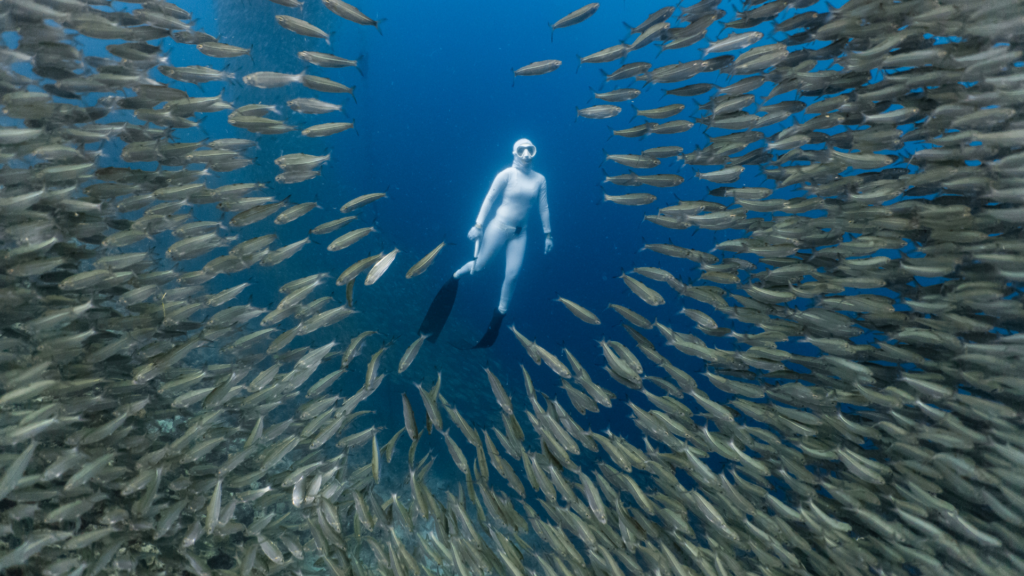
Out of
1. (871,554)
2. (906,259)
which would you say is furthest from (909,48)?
(871,554)

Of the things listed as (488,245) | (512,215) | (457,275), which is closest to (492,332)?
(457,275)

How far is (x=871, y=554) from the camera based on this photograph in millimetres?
3389

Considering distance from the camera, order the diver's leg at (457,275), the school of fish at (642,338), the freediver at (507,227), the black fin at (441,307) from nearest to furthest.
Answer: the school of fish at (642,338) < the freediver at (507,227) < the diver's leg at (457,275) < the black fin at (441,307)

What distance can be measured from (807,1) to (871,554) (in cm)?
447

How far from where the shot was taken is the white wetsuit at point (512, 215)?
6.72m

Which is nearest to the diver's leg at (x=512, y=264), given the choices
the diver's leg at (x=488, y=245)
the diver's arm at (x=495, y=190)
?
the diver's leg at (x=488, y=245)

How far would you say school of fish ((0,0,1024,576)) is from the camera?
316 centimetres

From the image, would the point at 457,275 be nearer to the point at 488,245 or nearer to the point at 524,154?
the point at 488,245

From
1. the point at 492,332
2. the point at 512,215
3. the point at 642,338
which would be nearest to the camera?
the point at 642,338

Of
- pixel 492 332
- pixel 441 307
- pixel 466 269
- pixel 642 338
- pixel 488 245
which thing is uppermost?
pixel 488 245

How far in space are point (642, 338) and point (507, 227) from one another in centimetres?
379

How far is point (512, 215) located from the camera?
724cm

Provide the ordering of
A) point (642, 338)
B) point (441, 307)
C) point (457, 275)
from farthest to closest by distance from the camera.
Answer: point (441, 307)
point (457, 275)
point (642, 338)

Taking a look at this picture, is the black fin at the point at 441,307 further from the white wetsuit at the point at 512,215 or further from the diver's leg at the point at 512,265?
the diver's leg at the point at 512,265
